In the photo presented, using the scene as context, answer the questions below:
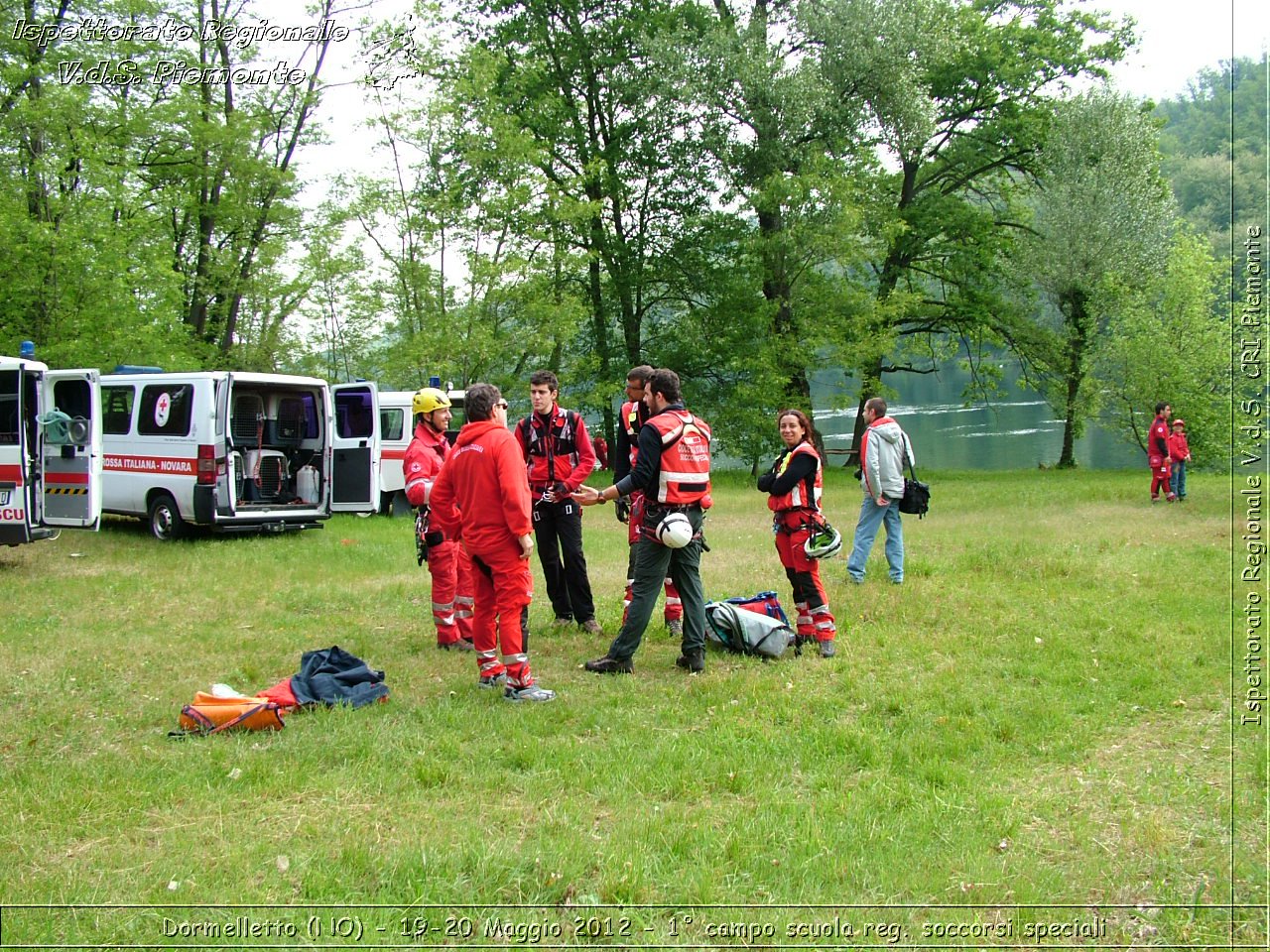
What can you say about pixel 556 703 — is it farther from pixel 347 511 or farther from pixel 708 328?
pixel 708 328

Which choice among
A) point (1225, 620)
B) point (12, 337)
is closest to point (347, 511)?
point (12, 337)

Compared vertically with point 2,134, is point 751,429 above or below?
below

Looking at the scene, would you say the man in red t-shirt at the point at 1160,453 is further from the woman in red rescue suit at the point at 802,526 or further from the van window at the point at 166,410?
the van window at the point at 166,410

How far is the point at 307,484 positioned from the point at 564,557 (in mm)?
7033

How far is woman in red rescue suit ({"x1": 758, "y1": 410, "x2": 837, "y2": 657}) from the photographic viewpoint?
6652 mm

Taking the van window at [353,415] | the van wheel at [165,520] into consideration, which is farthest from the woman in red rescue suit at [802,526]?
the van window at [353,415]

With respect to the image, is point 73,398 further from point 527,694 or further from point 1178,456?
point 1178,456

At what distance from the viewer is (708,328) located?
2797 cm

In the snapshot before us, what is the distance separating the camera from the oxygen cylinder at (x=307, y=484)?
43.2 feet

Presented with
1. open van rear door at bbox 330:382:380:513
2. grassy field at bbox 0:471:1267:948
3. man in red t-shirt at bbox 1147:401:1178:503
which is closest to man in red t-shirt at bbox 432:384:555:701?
grassy field at bbox 0:471:1267:948

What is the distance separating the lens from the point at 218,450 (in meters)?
11.9

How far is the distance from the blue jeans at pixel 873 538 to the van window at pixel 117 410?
31.8 feet

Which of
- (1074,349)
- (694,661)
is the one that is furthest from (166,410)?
(1074,349)

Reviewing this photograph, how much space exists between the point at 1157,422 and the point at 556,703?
14.8 meters
